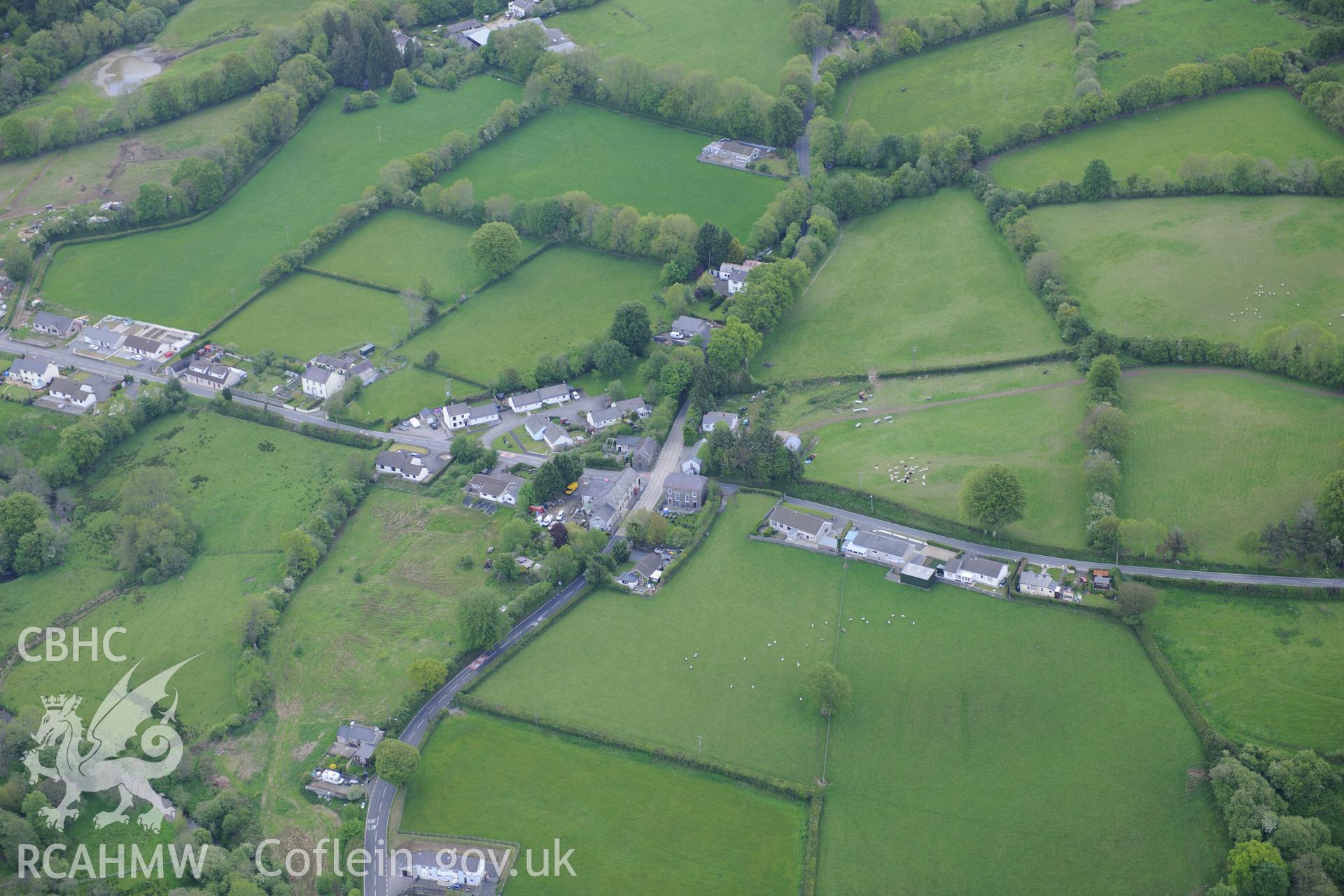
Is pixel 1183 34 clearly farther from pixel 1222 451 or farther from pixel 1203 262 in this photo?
pixel 1222 451

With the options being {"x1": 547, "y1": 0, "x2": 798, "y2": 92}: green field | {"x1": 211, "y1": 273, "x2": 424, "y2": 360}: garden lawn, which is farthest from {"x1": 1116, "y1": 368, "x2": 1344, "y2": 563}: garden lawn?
{"x1": 547, "y1": 0, "x2": 798, "y2": 92}: green field

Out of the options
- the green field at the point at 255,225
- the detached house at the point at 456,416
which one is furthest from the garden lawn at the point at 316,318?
the detached house at the point at 456,416

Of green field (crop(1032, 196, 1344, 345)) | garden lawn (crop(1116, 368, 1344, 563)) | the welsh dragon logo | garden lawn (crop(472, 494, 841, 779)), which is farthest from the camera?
green field (crop(1032, 196, 1344, 345))

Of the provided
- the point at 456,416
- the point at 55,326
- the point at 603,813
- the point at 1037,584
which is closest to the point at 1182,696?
the point at 1037,584

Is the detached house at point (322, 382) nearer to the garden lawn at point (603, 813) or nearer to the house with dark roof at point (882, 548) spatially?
the garden lawn at point (603, 813)

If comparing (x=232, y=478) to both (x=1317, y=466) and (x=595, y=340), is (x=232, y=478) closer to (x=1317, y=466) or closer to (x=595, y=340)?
(x=595, y=340)

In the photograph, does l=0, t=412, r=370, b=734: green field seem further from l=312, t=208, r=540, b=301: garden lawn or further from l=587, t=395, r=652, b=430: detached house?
l=312, t=208, r=540, b=301: garden lawn

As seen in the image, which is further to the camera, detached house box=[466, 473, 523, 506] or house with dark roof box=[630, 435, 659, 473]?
house with dark roof box=[630, 435, 659, 473]
